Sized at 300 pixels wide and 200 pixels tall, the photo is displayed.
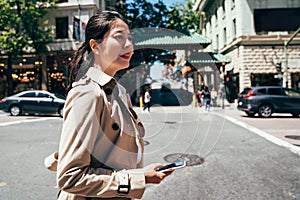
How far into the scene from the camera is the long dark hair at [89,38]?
3.98 ft

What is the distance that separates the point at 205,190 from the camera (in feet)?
12.3

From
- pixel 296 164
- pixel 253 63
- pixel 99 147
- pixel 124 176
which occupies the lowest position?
pixel 296 164

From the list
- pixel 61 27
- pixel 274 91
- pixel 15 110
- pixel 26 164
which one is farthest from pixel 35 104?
pixel 274 91

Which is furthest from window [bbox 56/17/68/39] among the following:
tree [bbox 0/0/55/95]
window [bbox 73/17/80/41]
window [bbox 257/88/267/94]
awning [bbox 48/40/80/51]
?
window [bbox 257/88/267/94]

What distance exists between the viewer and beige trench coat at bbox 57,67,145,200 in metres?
1.04

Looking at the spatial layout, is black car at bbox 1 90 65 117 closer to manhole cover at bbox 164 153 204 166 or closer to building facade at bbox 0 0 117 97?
building facade at bbox 0 0 117 97

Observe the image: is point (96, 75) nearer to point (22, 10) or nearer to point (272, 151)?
point (272, 151)

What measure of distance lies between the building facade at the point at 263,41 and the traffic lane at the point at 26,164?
17.5 meters

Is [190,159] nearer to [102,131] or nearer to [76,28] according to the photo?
[102,131]

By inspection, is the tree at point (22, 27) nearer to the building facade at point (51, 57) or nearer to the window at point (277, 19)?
the building facade at point (51, 57)

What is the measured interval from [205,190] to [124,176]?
2950 millimetres

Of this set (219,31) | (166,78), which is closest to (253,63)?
(219,31)

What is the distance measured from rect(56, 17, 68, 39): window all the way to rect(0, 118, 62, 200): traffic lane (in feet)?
53.2

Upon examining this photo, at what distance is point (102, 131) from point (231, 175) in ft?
12.6
